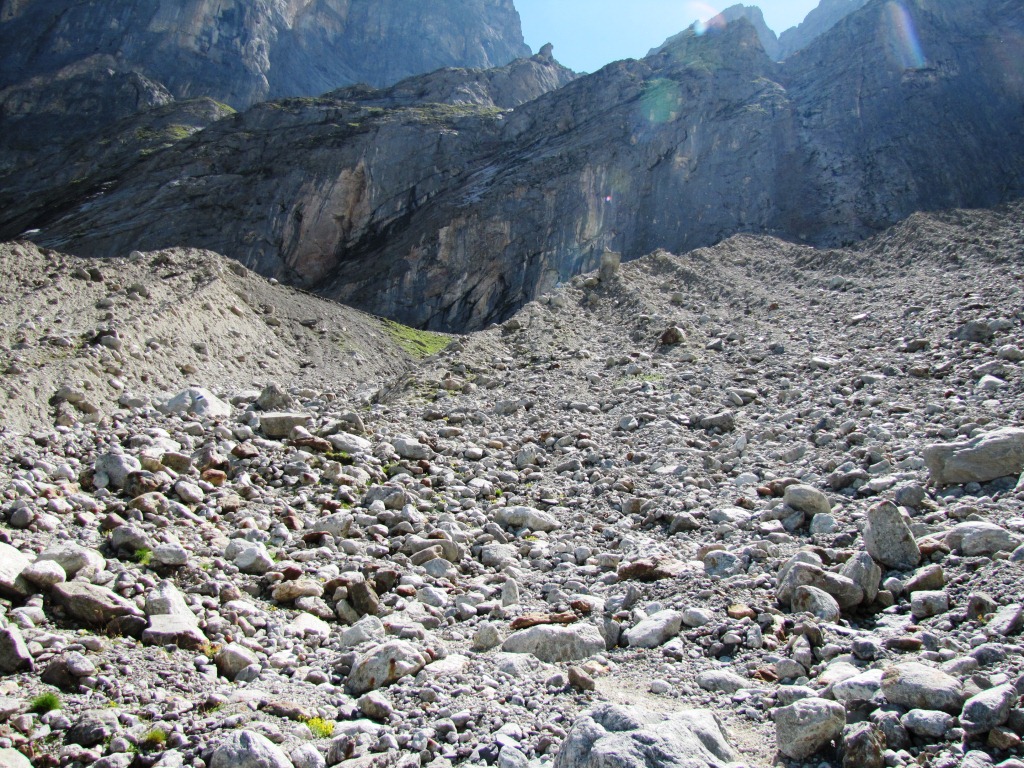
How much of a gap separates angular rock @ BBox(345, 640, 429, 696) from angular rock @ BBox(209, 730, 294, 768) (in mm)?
1042

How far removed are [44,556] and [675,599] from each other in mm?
5275

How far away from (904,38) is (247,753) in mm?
63451

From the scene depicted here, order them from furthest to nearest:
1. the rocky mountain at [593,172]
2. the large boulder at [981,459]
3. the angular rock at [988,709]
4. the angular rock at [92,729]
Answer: the rocky mountain at [593,172]
the large boulder at [981,459]
the angular rock at [92,729]
the angular rock at [988,709]

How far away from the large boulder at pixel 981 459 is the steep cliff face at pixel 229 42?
338 ft

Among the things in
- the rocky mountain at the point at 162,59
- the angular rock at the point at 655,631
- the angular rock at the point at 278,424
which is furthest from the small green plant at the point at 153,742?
the rocky mountain at the point at 162,59

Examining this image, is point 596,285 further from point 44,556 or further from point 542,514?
point 44,556

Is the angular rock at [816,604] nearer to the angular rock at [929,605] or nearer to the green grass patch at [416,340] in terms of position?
the angular rock at [929,605]

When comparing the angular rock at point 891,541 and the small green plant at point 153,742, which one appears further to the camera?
the angular rock at point 891,541

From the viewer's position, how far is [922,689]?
407 cm

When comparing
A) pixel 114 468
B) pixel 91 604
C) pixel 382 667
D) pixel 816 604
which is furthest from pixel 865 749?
pixel 114 468

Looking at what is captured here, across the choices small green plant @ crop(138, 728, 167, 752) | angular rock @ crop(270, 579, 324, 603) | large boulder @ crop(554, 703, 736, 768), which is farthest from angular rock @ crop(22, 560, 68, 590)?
large boulder @ crop(554, 703, 736, 768)

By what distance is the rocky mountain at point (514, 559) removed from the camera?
171 inches

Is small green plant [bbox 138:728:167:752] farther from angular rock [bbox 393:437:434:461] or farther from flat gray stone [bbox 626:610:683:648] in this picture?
angular rock [bbox 393:437:434:461]

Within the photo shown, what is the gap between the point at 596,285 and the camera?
27469 mm
